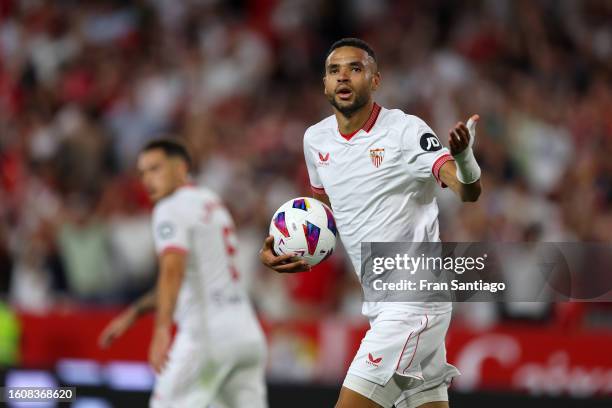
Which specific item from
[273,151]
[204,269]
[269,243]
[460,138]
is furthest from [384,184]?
[273,151]

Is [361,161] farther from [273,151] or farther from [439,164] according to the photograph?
[273,151]

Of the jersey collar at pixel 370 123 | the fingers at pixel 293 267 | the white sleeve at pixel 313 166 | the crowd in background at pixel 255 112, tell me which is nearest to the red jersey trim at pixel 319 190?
the white sleeve at pixel 313 166

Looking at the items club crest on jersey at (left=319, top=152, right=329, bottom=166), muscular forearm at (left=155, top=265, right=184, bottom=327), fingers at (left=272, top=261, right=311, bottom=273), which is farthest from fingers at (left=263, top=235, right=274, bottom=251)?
muscular forearm at (left=155, top=265, right=184, bottom=327)

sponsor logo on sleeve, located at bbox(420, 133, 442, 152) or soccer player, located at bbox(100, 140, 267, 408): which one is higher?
sponsor logo on sleeve, located at bbox(420, 133, 442, 152)

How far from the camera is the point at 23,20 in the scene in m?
15.0

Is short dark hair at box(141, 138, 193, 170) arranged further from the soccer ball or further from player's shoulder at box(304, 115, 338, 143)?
the soccer ball

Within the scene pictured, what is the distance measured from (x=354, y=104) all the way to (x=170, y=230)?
6.90 feet

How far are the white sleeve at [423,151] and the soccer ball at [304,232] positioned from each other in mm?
595

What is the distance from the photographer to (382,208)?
228 inches

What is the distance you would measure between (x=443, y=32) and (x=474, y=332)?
5284 millimetres

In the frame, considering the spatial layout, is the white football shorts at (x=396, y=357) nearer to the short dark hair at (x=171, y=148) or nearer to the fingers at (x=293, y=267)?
the fingers at (x=293, y=267)

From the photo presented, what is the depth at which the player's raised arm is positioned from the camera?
5.09 metres

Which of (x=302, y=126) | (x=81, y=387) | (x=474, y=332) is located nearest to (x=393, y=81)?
(x=302, y=126)

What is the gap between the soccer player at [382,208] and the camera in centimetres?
562
